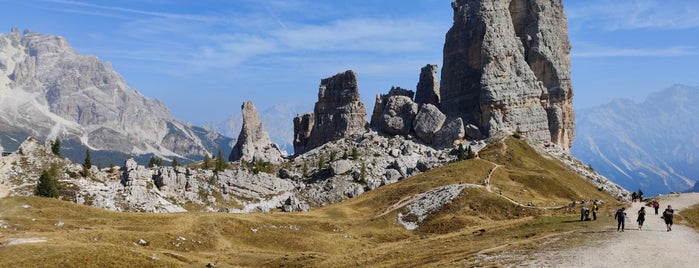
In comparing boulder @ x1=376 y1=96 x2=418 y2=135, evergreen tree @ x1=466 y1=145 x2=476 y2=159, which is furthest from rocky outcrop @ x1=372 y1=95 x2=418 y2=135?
evergreen tree @ x1=466 y1=145 x2=476 y2=159

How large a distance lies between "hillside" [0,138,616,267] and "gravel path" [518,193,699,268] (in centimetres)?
709

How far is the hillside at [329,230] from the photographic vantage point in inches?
2328

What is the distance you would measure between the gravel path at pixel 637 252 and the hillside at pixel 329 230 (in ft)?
23.2

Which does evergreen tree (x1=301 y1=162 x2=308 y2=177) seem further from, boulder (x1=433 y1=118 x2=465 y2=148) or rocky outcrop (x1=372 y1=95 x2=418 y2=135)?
boulder (x1=433 y1=118 x2=465 y2=148)

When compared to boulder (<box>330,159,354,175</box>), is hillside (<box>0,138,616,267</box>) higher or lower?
lower

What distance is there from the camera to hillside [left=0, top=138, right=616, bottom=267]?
59138 mm

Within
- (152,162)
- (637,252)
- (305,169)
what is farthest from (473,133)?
(637,252)

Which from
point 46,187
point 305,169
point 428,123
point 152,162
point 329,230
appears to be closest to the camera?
point 329,230

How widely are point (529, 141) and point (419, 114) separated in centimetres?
3967

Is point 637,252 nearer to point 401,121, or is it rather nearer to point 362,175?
point 362,175

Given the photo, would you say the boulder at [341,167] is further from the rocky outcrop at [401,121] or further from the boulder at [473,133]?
the boulder at [473,133]

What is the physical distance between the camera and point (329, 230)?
317ft

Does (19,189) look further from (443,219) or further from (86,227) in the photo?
(443,219)

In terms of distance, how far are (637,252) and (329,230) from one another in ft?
189
